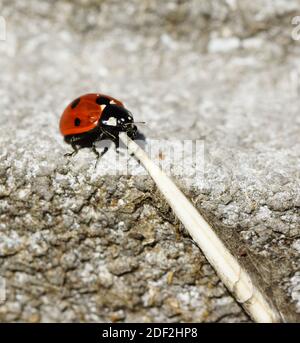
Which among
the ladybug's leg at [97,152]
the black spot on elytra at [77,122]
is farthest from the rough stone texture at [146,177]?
the black spot on elytra at [77,122]

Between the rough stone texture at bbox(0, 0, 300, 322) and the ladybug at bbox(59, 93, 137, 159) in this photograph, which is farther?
the ladybug at bbox(59, 93, 137, 159)

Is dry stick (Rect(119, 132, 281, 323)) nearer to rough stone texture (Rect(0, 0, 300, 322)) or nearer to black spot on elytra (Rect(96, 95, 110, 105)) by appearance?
rough stone texture (Rect(0, 0, 300, 322))

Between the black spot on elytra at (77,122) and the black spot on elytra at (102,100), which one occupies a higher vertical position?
the black spot on elytra at (102,100)

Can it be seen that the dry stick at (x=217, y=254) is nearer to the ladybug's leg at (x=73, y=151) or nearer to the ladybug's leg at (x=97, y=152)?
the ladybug's leg at (x=97, y=152)

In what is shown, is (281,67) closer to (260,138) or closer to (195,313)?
(260,138)

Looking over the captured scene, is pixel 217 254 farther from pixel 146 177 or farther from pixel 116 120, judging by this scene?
pixel 116 120

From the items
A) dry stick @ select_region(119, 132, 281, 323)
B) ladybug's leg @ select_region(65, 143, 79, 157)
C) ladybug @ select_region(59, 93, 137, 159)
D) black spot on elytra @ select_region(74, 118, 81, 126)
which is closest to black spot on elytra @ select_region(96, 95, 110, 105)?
ladybug @ select_region(59, 93, 137, 159)
